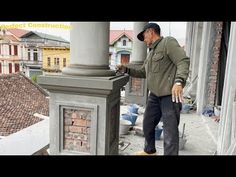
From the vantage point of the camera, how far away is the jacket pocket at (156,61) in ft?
7.80

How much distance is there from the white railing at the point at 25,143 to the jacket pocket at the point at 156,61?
1741 mm

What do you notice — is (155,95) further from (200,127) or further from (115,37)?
(115,37)

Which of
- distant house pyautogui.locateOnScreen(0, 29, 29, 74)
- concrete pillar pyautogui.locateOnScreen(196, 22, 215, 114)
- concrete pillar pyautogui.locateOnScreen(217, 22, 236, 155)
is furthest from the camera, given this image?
distant house pyautogui.locateOnScreen(0, 29, 29, 74)

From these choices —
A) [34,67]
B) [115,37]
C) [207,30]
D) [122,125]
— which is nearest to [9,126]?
[122,125]

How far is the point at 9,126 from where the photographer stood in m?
10.8

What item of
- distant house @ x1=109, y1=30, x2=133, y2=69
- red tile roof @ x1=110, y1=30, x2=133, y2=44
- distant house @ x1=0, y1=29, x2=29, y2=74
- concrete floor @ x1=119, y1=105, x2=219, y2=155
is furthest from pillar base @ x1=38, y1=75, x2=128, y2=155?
distant house @ x1=0, y1=29, x2=29, y2=74

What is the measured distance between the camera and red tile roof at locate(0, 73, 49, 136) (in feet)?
A: 37.1

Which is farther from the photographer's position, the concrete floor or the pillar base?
the concrete floor

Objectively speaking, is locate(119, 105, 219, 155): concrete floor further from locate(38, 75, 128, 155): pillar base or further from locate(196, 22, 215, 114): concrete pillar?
locate(38, 75, 128, 155): pillar base

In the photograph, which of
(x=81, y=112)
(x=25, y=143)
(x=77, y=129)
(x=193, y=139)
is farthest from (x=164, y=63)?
(x=25, y=143)

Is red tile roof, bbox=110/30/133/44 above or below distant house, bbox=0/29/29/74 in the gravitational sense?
above

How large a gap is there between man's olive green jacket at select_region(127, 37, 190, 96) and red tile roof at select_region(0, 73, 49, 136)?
9438 mm

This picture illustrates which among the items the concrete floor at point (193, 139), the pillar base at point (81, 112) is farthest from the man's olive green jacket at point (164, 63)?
the concrete floor at point (193, 139)

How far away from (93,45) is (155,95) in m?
0.85
